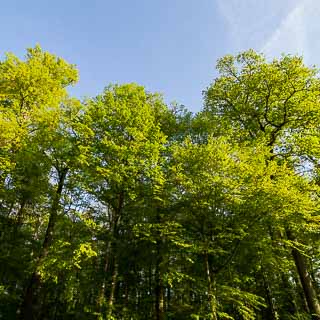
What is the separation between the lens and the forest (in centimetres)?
1267

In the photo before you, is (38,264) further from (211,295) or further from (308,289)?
(308,289)

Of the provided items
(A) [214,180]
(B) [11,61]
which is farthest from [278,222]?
(B) [11,61]

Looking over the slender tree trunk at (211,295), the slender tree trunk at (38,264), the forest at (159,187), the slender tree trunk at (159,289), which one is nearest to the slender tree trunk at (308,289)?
the forest at (159,187)

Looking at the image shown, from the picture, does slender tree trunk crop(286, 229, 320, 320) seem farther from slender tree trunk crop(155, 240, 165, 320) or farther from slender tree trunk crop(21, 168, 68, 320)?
slender tree trunk crop(21, 168, 68, 320)

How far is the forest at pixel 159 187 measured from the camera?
41.6ft

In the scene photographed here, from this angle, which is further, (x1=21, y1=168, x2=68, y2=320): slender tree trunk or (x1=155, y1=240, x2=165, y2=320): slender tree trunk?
(x1=21, y1=168, x2=68, y2=320): slender tree trunk

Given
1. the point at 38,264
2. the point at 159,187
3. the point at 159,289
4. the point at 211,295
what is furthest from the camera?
the point at 159,289

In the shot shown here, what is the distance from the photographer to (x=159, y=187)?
13320 millimetres

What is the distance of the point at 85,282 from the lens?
1273 cm

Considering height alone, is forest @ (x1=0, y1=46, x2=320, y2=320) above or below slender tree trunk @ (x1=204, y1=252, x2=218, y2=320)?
above

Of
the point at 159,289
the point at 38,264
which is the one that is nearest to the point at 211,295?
the point at 159,289

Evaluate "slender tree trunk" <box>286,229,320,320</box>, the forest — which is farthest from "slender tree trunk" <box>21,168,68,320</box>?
"slender tree trunk" <box>286,229,320,320</box>

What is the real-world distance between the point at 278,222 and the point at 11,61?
55.4 ft

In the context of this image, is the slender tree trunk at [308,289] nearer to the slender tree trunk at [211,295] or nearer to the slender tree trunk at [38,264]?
the slender tree trunk at [211,295]
